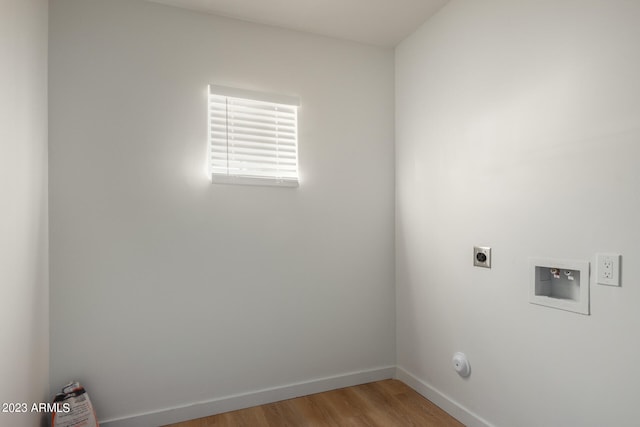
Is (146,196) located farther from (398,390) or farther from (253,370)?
(398,390)

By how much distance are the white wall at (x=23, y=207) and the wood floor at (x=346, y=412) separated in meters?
0.89

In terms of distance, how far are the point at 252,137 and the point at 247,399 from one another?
1.70 metres

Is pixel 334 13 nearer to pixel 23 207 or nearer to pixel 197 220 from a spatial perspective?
pixel 197 220

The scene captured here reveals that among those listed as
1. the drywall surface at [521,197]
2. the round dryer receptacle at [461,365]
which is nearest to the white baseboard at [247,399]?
the drywall surface at [521,197]

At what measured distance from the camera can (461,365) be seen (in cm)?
200

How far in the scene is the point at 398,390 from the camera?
243cm

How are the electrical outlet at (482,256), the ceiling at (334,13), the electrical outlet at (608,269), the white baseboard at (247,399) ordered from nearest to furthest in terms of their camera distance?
the electrical outlet at (608,269), the electrical outlet at (482,256), the white baseboard at (247,399), the ceiling at (334,13)

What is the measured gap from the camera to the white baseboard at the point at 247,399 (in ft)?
6.50

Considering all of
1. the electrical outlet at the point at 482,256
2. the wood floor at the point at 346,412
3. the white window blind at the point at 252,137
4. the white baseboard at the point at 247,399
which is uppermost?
the white window blind at the point at 252,137

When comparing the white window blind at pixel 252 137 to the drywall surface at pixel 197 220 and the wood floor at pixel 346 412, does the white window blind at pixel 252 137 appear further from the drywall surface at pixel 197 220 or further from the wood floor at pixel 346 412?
the wood floor at pixel 346 412

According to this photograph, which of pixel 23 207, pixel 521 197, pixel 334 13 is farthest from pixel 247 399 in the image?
pixel 334 13

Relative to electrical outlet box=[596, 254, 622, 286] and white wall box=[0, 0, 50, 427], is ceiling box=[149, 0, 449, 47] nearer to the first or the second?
white wall box=[0, 0, 50, 427]

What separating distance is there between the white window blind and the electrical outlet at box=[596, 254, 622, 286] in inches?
65.5

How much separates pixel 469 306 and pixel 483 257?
314 mm
